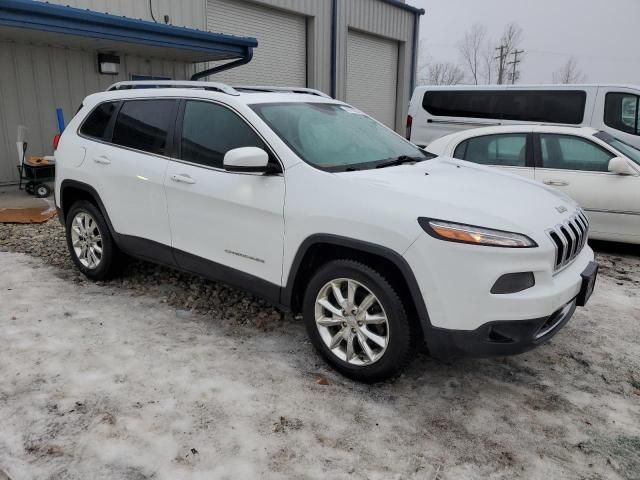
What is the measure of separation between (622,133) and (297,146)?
7986 mm

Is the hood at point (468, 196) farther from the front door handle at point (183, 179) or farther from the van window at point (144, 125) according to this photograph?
the van window at point (144, 125)

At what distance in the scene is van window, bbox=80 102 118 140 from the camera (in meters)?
4.59

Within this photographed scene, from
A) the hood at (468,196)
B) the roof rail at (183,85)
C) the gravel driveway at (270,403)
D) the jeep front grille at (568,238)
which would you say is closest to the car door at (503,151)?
the gravel driveway at (270,403)

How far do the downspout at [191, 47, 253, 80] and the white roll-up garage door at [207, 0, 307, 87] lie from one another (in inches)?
21.5

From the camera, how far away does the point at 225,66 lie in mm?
11625

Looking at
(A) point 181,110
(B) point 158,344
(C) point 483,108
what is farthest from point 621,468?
(C) point 483,108

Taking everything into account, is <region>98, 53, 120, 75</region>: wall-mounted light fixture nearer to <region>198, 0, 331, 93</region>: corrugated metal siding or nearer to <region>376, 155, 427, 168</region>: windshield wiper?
<region>198, 0, 331, 93</region>: corrugated metal siding

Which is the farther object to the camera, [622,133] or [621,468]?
[622,133]

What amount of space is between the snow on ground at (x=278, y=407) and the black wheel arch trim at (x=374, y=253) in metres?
0.58

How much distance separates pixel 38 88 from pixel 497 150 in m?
8.13

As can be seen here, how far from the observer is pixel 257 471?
2.41 meters

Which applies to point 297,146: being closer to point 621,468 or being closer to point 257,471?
point 257,471

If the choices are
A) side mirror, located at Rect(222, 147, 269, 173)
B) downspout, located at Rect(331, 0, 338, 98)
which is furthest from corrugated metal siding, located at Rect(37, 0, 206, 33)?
side mirror, located at Rect(222, 147, 269, 173)

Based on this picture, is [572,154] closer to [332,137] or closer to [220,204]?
[332,137]
